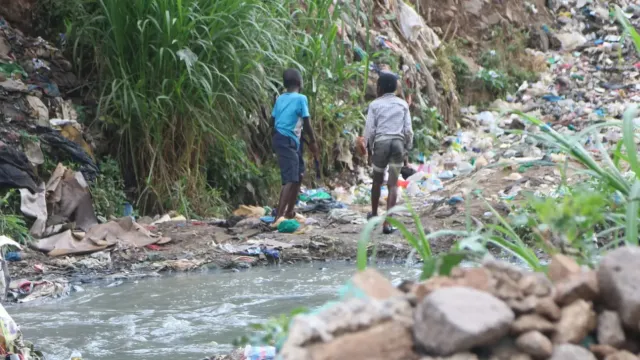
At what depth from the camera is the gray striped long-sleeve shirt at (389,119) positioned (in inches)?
283

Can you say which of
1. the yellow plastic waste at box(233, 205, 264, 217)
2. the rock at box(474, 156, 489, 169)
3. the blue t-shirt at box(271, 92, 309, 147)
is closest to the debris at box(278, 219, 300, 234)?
the blue t-shirt at box(271, 92, 309, 147)

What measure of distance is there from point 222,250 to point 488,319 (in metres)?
5.16

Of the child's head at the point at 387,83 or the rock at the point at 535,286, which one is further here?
the child's head at the point at 387,83

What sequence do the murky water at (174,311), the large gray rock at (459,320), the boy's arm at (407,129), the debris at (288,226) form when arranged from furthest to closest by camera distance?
1. the boy's arm at (407,129)
2. the debris at (288,226)
3. the murky water at (174,311)
4. the large gray rock at (459,320)

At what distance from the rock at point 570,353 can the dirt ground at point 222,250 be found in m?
3.86

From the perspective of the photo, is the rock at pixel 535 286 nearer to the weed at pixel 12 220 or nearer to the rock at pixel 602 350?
the rock at pixel 602 350

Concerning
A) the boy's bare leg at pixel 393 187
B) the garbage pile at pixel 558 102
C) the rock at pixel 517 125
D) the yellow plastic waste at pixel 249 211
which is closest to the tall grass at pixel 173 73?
the yellow plastic waste at pixel 249 211

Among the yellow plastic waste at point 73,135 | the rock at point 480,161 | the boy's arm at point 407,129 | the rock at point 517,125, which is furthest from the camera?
the rock at point 517,125

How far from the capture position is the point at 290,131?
7.33 metres

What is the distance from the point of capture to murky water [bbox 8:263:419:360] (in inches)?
164

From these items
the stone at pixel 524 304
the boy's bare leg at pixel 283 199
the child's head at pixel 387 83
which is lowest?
the boy's bare leg at pixel 283 199

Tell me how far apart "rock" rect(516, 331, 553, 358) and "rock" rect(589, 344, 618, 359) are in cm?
10

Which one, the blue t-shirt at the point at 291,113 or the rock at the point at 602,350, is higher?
the rock at the point at 602,350

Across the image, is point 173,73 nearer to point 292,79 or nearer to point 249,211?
point 292,79
